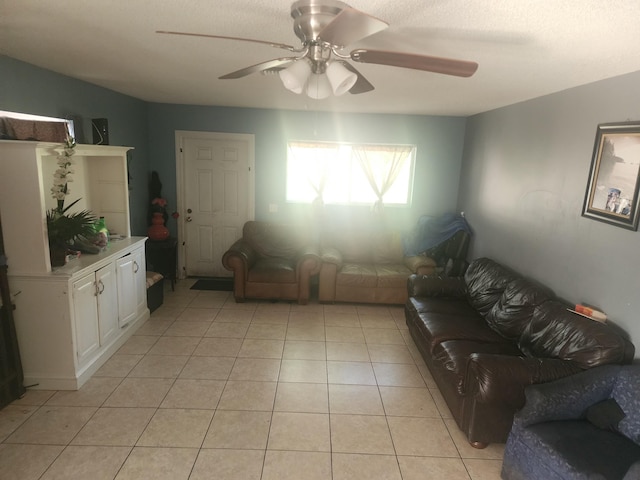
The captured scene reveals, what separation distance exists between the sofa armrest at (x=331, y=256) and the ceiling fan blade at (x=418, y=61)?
319cm

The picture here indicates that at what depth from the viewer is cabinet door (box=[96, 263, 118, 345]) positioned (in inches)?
125

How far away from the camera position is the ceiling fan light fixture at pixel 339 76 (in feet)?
5.64

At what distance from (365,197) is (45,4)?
13.9ft

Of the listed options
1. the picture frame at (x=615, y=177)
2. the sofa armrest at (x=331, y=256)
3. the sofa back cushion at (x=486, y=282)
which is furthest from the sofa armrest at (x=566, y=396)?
the sofa armrest at (x=331, y=256)

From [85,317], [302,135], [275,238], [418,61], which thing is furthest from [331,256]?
[418,61]

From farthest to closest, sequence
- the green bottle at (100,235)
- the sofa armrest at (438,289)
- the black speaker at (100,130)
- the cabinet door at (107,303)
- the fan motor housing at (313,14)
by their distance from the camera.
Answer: the sofa armrest at (438,289) → the black speaker at (100,130) → the green bottle at (100,235) → the cabinet door at (107,303) → the fan motor housing at (313,14)

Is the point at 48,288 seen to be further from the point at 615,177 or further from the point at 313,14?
the point at 615,177

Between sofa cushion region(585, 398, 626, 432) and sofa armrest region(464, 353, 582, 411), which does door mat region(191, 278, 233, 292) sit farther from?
sofa cushion region(585, 398, 626, 432)

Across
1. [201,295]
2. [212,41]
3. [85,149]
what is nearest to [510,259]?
[212,41]

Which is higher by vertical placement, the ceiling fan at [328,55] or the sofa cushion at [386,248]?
the ceiling fan at [328,55]

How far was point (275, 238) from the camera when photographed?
205 inches

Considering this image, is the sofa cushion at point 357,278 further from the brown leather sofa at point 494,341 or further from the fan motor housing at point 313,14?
the fan motor housing at point 313,14

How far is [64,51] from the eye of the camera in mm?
2594

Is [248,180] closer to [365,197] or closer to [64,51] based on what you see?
[365,197]
